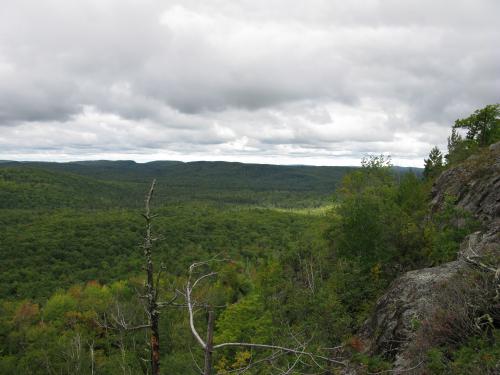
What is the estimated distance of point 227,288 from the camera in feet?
245

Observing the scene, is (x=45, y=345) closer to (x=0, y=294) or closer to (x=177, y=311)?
(x=177, y=311)

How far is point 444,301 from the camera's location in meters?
10.8

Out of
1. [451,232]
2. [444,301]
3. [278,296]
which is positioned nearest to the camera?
[444,301]

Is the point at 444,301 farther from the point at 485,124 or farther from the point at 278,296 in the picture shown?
the point at 485,124

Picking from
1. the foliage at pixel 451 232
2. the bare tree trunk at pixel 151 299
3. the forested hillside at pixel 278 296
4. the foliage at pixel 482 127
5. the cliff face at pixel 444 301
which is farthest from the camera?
the foliage at pixel 482 127

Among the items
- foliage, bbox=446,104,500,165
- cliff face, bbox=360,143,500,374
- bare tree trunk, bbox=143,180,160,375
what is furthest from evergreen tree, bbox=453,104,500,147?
bare tree trunk, bbox=143,180,160,375

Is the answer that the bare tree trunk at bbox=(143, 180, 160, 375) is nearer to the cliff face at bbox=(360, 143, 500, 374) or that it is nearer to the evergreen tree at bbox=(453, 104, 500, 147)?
the cliff face at bbox=(360, 143, 500, 374)

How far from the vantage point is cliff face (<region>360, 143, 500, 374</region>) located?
31.6 ft

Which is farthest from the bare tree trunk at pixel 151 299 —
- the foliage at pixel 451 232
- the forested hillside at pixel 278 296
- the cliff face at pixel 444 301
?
the foliage at pixel 451 232

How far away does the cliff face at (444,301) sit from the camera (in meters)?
9.62

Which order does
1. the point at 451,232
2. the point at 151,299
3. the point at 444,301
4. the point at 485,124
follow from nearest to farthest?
the point at 151,299, the point at 444,301, the point at 451,232, the point at 485,124

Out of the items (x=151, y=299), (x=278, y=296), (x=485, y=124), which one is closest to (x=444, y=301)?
(x=151, y=299)

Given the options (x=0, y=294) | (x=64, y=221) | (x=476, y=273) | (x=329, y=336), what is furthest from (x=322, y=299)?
(x=64, y=221)

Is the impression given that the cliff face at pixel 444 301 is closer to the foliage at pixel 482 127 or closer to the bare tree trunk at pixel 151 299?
the bare tree trunk at pixel 151 299
